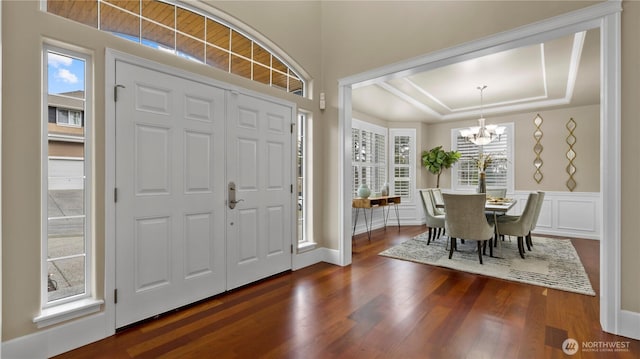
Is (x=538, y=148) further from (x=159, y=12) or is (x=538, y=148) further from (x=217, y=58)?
(x=159, y=12)

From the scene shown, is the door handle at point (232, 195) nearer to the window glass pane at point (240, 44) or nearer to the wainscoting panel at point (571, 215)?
the window glass pane at point (240, 44)

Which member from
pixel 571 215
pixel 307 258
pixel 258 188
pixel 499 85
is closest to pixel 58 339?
pixel 258 188

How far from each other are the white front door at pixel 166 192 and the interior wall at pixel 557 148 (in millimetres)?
6462

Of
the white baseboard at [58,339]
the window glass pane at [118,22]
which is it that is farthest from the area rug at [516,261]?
the window glass pane at [118,22]

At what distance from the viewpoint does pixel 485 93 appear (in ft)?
17.8

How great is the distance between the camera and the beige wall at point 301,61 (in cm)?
184

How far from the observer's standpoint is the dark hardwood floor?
6.59ft

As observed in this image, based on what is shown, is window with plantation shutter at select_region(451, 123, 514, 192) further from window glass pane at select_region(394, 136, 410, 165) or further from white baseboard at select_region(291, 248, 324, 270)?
white baseboard at select_region(291, 248, 324, 270)

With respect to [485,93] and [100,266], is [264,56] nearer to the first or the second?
[100,266]

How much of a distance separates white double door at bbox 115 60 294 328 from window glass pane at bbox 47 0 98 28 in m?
0.36

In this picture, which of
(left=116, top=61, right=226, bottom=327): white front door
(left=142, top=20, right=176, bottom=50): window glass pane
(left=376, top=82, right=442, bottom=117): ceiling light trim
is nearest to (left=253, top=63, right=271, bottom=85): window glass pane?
(left=116, top=61, right=226, bottom=327): white front door

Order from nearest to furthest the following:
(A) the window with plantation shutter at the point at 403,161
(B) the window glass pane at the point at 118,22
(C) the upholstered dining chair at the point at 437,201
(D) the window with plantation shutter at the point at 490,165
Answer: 1. (B) the window glass pane at the point at 118,22
2. (C) the upholstered dining chair at the point at 437,201
3. (D) the window with plantation shutter at the point at 490,165
4. (A) the window with plantation shutter at the point at 403,161

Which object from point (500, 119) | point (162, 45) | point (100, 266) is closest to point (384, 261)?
point (100, 266)

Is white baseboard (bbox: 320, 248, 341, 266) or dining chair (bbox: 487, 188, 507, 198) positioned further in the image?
dining chair (bbox: 487, 188, 507, 198)
